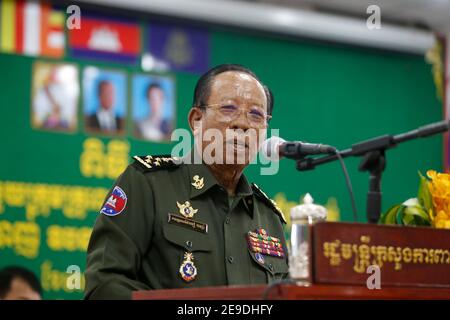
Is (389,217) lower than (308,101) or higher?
lower

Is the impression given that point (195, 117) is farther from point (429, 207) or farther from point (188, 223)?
point (429, 207)

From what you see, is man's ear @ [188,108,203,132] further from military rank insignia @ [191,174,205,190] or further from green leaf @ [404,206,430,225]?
green leaf @ [404,206,430,225]

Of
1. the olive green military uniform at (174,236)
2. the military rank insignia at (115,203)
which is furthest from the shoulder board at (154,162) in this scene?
the military rank insignia at (115,203)

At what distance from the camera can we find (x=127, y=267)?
2.21 m

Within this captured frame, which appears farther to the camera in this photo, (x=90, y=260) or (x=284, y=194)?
(x=284, y=194)

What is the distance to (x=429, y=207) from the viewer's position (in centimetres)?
263

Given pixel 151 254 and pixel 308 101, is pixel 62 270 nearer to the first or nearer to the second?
pixel 308 101

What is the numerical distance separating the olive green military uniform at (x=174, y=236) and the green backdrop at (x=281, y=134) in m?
2.22

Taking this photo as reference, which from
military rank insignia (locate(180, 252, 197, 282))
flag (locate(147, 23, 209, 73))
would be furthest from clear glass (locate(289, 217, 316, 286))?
flag (locate(147, 23, 209, 73))

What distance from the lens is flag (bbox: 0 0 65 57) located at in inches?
183

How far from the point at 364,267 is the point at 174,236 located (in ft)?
2.24

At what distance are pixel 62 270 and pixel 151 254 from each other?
2.44m

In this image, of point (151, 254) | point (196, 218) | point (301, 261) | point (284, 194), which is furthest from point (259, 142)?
point (284, 194)
